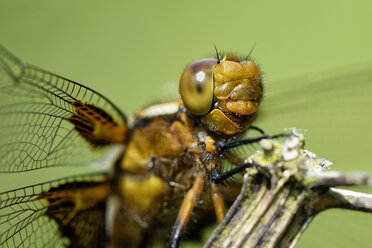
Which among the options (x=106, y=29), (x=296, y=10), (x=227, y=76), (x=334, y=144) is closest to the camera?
(x=227, y=76)

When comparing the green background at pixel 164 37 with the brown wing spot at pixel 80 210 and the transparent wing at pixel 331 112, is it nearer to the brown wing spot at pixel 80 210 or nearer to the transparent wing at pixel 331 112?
the transparent wing at pixel 331 112

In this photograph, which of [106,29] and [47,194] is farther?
[106,29]

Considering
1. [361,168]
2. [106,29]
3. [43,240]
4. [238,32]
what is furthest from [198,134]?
[106,29]

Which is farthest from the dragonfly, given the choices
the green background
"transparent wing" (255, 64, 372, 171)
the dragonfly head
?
the green background

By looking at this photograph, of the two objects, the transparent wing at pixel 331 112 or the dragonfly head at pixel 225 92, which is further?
the transparent wing at pixel 331 112

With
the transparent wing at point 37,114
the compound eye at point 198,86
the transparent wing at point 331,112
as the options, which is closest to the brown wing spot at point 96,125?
the transparent wing at point 37,114

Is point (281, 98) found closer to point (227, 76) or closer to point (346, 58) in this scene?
point (227, 76)

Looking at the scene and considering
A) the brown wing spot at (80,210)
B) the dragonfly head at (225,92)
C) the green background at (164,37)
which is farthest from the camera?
the green background at (164,37)
